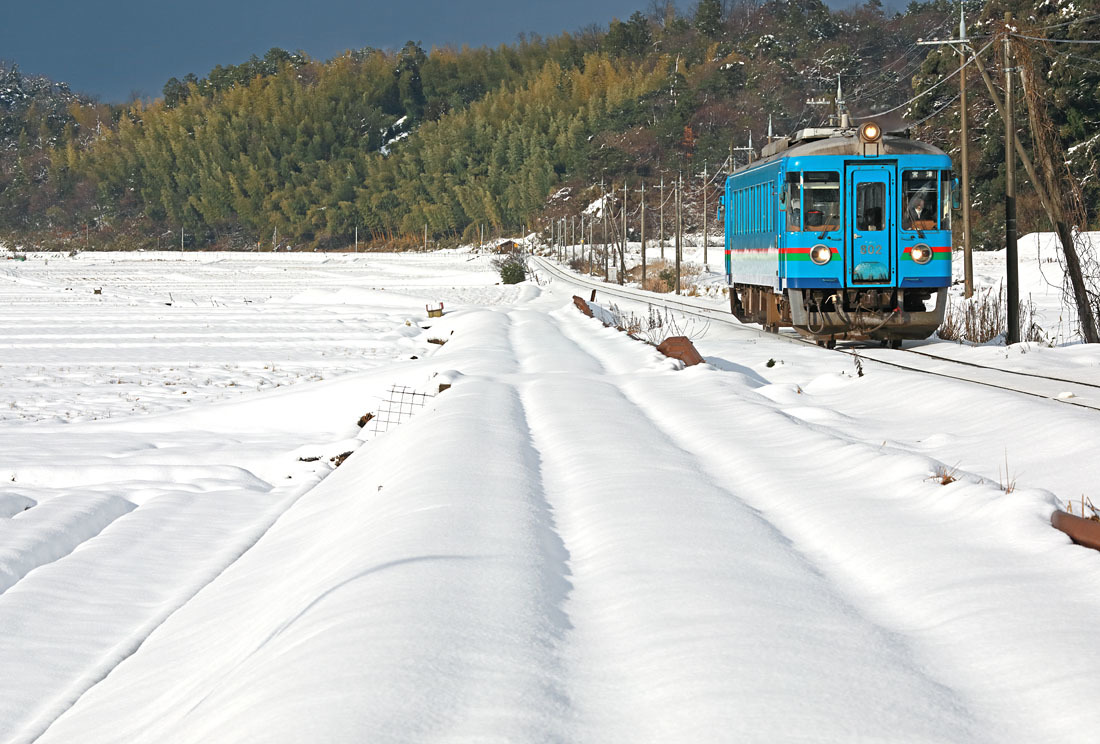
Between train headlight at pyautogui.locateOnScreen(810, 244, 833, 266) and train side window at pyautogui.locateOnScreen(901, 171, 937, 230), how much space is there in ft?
4.18

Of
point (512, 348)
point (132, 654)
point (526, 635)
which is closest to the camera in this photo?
point (526, 635)

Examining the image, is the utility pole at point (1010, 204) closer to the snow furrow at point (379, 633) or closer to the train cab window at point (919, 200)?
the train cab window at point (919, 200)

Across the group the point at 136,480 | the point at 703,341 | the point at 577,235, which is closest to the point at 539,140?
the point at 577,235

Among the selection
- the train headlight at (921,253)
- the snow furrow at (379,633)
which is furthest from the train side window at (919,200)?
the snow furrow at (379,633)

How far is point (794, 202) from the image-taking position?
1861cm

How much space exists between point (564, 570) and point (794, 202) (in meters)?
14.0

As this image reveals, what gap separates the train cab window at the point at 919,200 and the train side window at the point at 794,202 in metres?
1.65

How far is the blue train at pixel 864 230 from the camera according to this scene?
18.5 metres

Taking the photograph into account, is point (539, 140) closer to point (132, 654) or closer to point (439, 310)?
point (439, 310)

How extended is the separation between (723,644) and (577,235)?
5751 inches

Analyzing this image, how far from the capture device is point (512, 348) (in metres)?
21.3

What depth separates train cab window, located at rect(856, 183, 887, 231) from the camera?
728 inches

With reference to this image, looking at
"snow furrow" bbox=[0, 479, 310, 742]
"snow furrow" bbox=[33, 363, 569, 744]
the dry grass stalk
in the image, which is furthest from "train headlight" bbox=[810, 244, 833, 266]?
"snow furrow" bbox=[0, 479, 310, 742]

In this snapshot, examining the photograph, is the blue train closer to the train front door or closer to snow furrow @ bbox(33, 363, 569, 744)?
the train front door
